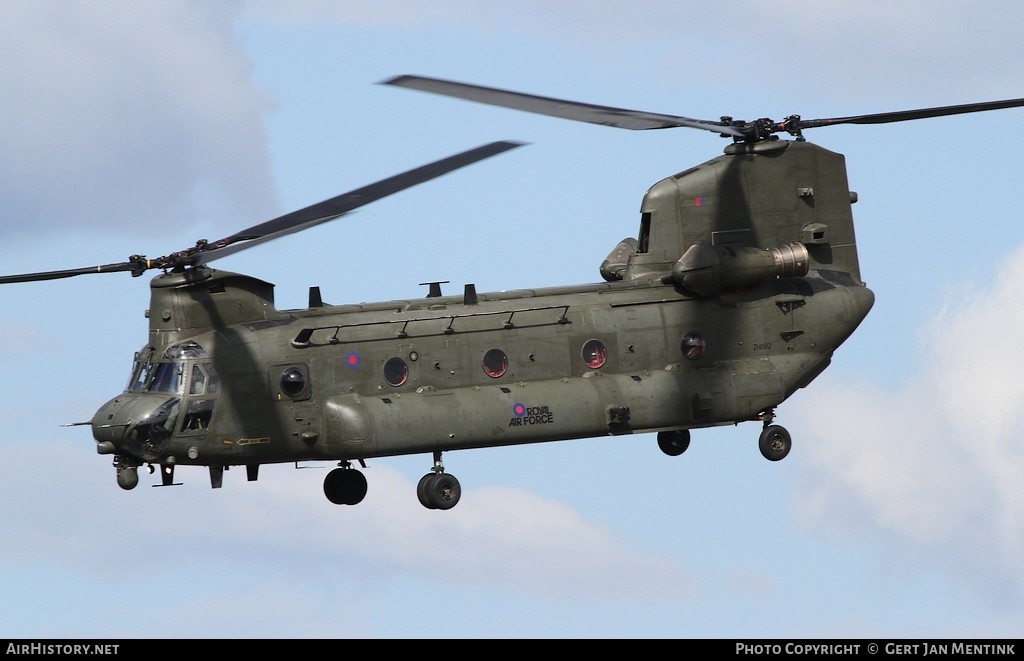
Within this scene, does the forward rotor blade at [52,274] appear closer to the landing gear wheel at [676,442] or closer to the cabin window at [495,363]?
the cabin window at [495,363]

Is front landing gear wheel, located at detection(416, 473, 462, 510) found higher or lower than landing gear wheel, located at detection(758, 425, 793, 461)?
lower

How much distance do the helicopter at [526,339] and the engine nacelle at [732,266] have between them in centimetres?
4

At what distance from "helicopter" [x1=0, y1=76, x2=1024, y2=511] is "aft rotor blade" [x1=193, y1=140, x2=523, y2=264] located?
0.13 feet

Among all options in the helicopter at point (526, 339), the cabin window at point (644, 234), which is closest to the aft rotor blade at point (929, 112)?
the helicopter at point (526, 339)

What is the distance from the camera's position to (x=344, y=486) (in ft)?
115

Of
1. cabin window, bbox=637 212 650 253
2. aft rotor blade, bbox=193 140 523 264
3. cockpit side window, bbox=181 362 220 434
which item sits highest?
cabin window, bbox=637 212 650 253

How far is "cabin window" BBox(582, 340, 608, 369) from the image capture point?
3484cm

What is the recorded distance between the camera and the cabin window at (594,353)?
1372 inches

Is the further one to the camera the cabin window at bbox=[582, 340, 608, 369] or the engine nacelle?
the engine nacelle

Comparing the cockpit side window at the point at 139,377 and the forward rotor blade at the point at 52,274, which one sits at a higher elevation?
the forward rotor blade at the point at 52,274

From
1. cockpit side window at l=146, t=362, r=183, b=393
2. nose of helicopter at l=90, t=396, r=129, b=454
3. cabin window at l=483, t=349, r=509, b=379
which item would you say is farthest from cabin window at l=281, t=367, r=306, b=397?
cabin window at l=483, t=349, r=509, b=379

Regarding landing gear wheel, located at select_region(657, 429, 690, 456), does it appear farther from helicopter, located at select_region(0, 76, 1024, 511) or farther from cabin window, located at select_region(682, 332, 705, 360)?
cabin window, located at select_region(682, 332, 705, 360)
